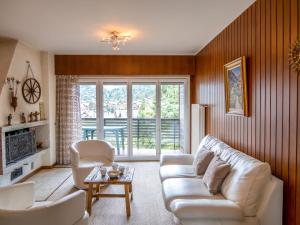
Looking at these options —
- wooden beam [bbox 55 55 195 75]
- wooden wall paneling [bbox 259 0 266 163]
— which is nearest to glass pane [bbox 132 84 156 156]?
wooden beam [bbox 55 55 195 75]

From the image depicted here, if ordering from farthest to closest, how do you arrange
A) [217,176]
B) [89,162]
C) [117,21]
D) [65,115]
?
1. [65,115]
2. [89,162]
3. [117,21]
4. [217,176]

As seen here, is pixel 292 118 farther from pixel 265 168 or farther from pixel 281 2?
pixel 281 2

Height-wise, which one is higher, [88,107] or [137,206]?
[88,107]

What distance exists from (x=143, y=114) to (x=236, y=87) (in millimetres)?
3195

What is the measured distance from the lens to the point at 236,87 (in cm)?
344

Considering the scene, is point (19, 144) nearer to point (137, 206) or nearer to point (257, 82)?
point (137, 206)

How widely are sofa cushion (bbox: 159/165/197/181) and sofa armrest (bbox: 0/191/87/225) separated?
142cm

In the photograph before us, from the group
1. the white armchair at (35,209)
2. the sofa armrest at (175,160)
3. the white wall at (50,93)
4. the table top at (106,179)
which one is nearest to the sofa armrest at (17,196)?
the white armchair at (35,209)

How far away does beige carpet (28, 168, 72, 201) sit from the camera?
165 inches

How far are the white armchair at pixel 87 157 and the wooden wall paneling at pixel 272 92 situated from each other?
2161mm

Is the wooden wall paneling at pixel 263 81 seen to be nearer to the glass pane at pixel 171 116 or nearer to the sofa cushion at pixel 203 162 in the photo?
the sofa cushion at pixel 203 162

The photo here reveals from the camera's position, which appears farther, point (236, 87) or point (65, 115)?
point (65, 115)

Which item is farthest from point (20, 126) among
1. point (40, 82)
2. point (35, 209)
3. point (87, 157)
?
point (35, 209)

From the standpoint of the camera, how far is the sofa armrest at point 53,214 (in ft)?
6.49
